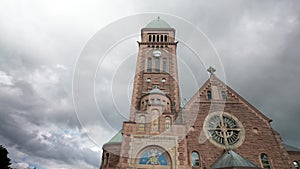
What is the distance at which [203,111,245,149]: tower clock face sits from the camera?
27328mm

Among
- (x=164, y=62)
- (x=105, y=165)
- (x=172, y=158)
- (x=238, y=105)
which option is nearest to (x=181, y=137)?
(x=172, y=158)

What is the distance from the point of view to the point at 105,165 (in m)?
32.0

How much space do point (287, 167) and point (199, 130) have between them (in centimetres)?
1154

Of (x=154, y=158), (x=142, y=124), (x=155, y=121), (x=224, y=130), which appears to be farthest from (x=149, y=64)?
(x=154, y=158)

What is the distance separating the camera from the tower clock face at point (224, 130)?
89.7 ft

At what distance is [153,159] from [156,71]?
60.8 feet

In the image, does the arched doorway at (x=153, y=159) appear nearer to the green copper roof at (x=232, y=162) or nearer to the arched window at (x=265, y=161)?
the green copper roof at (x=232, y=162)

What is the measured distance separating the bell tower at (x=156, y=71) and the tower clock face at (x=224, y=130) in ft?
18.0

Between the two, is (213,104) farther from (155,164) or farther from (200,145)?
(155,164)

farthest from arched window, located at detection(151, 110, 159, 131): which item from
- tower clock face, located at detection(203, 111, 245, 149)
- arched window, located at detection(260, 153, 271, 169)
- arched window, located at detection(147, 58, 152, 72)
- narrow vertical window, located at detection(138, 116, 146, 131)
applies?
arched window, located at detection(260, 153, 271, 169)

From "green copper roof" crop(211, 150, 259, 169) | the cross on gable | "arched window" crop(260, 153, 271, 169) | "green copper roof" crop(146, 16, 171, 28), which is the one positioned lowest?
"green copper roof" crop(211, 150, 259, 169)

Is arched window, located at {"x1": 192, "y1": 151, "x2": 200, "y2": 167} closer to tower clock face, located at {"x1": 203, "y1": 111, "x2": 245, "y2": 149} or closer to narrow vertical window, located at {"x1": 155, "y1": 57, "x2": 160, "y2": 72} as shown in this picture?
tower clock face, located at {"x1": 203, "y1": 111, "x2": 245, "y2": 149}

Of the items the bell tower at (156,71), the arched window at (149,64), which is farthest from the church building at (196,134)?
the arched window at (149,64)

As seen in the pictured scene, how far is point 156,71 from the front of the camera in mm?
38031
